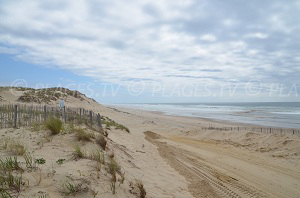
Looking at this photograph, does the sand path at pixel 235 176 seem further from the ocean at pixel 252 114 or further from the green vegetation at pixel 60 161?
the ocean at pixel 252 114

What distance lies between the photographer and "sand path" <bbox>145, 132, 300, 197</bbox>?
770 centimetres

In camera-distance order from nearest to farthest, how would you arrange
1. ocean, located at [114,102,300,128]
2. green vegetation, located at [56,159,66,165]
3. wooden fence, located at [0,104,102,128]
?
1. green vegetation, located at [56,159,66,165]
2. wooden fence, located at [0,104,102,128]
3. ocean, located at [114,102,300,128]

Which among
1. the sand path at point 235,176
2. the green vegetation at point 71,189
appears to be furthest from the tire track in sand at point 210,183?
the green vegetation at point 71,189

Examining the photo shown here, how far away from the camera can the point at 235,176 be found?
31.0 feet

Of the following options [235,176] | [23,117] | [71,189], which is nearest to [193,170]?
[235,176]

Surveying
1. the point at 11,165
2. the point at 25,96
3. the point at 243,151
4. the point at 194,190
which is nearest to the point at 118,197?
the point at 11,165

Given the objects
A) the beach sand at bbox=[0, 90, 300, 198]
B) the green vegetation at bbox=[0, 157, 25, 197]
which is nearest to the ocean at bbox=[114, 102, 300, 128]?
the beach sand at bbox=[0, 90, 300, 198]

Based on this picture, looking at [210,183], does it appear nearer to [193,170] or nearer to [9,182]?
[193,170]

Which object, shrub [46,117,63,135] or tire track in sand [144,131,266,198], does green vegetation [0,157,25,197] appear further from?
tire track in sand [144,131,266,198]

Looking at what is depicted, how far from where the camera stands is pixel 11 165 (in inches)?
179

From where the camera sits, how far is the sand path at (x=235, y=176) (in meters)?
7.70

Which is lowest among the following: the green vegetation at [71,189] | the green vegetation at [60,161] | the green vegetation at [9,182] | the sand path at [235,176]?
the sand path at [235,176]

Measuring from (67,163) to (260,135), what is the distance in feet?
50.6

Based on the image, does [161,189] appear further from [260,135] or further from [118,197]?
[260,135]
